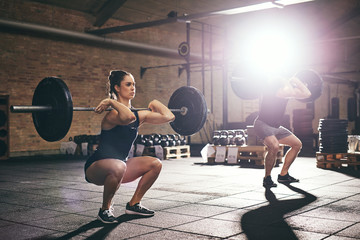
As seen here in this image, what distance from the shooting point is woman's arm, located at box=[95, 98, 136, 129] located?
297 cm

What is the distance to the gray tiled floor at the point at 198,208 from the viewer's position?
2.90 m

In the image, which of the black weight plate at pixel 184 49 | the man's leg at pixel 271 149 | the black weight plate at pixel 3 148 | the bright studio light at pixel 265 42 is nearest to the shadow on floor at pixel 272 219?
the man's leg at pixel 271 149

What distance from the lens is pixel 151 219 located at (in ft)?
10.9

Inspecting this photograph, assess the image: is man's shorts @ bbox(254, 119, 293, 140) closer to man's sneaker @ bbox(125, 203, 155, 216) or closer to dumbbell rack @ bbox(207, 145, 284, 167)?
man's sneaker @ bbox(125, 203, 155, 216)

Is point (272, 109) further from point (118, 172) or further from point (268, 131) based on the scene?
point (118, 172)

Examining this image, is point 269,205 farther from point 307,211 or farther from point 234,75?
point 234,75

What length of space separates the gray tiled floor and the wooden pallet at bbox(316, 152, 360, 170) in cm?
38

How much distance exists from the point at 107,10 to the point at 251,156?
19.2ft

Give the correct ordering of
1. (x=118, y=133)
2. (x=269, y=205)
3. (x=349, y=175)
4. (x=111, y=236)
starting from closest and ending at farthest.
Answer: (x=111, y=236), (x=118, y=133), (x=269, y=205), (x=349, y=175)

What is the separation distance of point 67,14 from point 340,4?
872 centimetres

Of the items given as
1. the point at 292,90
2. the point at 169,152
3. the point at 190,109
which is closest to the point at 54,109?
the point at 190,109

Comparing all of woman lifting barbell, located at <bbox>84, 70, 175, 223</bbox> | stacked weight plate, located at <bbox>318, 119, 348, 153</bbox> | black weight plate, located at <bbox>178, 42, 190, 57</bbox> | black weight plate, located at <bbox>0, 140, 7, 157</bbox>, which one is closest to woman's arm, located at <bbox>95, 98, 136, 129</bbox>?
woman lifting barbell, located at <bbox>84, 70, 175, 223</bbox>

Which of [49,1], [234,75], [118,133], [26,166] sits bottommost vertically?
[26,166]

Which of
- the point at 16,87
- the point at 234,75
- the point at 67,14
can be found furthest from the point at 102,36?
the point at 234,75
